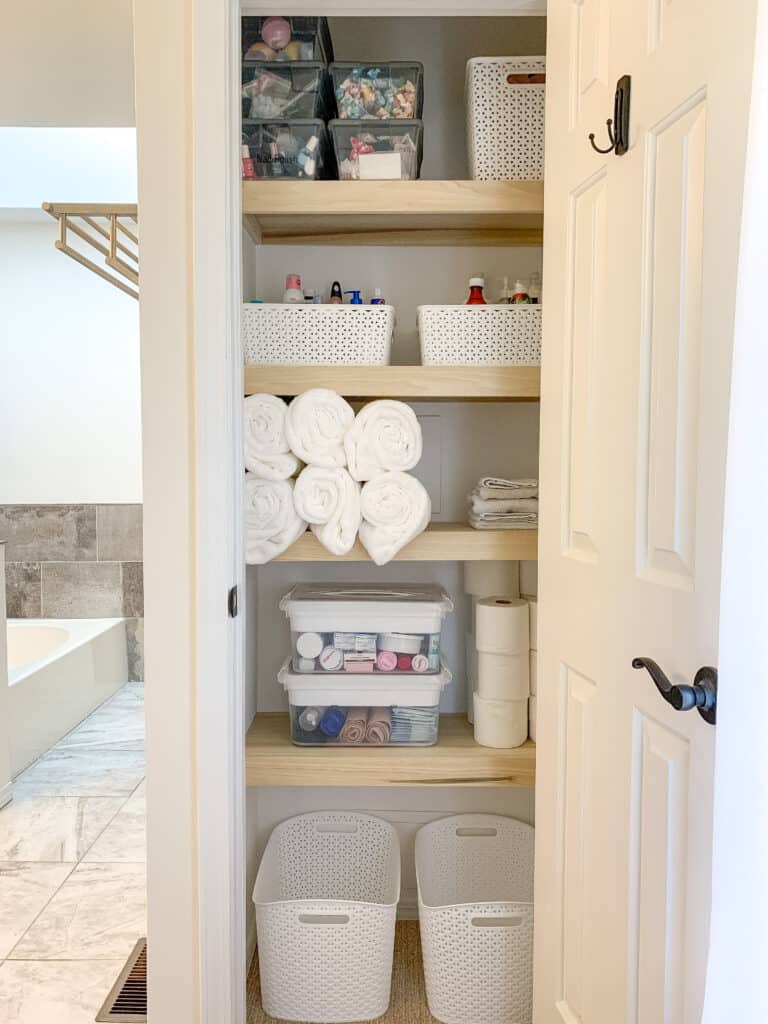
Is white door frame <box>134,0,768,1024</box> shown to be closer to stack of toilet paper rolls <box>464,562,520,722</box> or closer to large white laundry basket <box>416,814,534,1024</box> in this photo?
large white laundry basket <box>416,814,534,1024</box>

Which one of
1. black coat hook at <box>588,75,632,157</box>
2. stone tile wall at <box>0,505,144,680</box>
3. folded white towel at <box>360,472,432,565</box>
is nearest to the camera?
black coat hook at <box>588,75,632,157</box>

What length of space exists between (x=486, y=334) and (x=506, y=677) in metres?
0.77

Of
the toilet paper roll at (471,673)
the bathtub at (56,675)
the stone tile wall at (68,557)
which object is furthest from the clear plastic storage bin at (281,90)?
the stone tile wall at (68,557)

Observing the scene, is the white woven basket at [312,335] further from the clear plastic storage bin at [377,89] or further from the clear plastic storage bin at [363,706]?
the clear plastic storage bin at [363,706]

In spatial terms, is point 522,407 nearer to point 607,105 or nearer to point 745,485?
point 607,105

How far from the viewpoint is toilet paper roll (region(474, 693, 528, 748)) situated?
189 cm

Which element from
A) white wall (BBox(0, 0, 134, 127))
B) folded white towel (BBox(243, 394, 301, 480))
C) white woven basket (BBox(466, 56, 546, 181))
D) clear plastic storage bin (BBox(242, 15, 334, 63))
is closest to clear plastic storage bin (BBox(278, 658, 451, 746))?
folded white towel (BBox(243, 394, 301, 480))

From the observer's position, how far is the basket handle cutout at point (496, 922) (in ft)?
5.81

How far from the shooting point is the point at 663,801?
1.08 meters

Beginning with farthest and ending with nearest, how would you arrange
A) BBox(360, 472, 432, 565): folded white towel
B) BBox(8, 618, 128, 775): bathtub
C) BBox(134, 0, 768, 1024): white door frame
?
1. BBox(8, 618, 128, 775): bathtub
2. BBox(360, 472, 432, 565): folded white towel
3. BBox(134, 0, 768, 1024): white door frame

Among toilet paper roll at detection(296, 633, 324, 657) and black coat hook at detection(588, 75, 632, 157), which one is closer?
black coat hook at detection(588, 75, 632, 157)

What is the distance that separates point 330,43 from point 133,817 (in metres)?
2.44

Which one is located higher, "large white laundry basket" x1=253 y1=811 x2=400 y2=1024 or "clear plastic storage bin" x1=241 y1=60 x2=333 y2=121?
"clear plastic storage bin" x1=241 y1=60 x2=333 y2=121

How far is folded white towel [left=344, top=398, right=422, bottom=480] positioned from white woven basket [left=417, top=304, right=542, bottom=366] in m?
0.17
